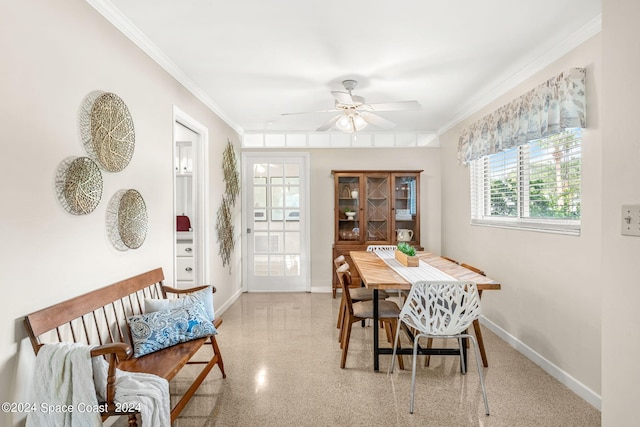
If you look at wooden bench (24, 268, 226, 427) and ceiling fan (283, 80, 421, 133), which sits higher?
ceiling fan (283, 80, 421, 133)

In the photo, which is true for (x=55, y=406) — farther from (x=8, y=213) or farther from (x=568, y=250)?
(x=568, y=250)

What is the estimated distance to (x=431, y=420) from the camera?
2.20 metres

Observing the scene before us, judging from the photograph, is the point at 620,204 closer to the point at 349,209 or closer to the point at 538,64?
the point at 538,64

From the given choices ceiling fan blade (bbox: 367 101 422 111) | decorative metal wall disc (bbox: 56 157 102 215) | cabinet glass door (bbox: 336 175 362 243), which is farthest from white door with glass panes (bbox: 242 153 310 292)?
decorative metal wall disc (bbox: 56 157 102 215)

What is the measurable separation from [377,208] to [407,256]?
6.97 feet

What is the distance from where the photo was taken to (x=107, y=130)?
2152mm

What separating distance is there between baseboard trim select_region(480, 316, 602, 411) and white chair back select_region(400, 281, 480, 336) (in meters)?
0.92

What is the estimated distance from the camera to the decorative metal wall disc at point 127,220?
225 cm

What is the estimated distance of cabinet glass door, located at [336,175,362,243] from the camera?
537cm

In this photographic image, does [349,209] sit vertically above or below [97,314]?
above

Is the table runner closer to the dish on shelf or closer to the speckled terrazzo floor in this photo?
the speckled terrazzo floor

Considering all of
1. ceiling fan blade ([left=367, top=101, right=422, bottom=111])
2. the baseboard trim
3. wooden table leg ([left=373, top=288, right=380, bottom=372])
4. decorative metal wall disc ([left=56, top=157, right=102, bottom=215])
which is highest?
ceiling fan blade ([left=367, top=101, right=422, bottom=111])

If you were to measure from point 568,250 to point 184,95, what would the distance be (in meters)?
3.46

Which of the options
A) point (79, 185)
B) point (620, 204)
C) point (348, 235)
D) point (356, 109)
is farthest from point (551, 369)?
point (79, 185)
